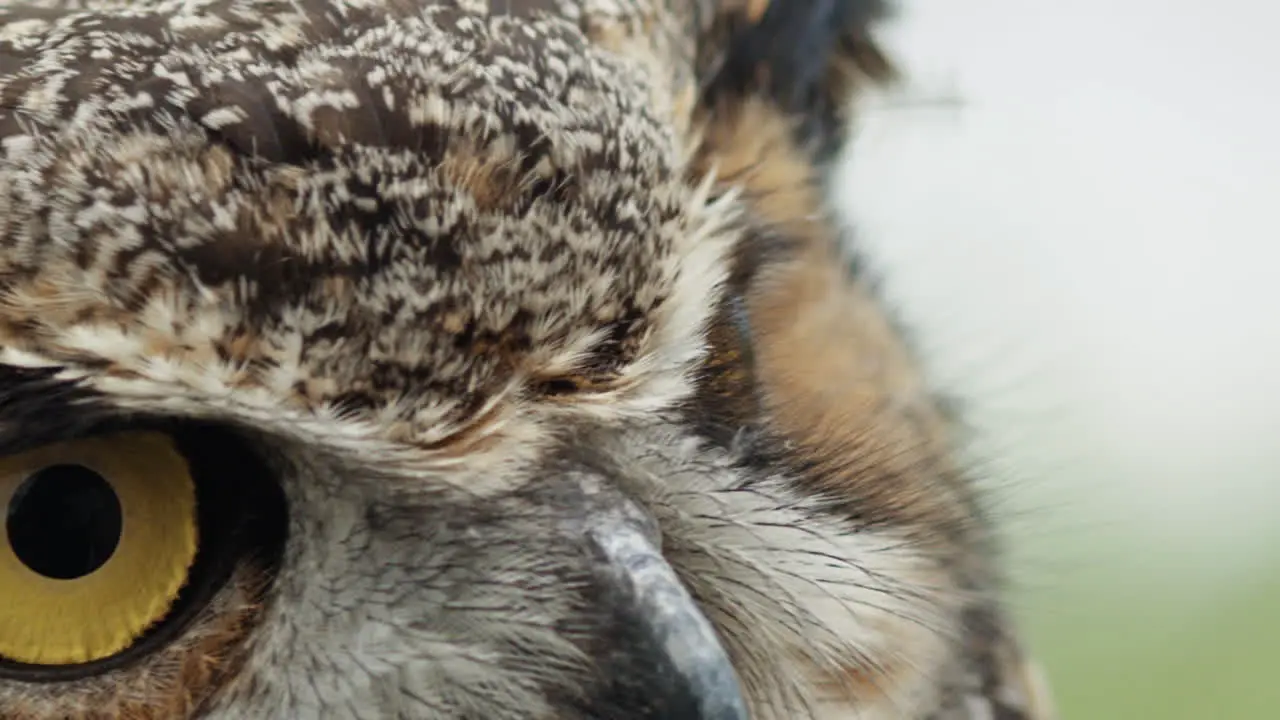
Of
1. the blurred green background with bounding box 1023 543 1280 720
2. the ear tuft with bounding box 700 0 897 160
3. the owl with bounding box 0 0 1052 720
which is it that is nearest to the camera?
the owl with bounding box 0 0 1052 720

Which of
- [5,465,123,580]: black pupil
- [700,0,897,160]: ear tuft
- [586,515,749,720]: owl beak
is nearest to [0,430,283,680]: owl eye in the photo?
[5,465,123,580]: black pupil

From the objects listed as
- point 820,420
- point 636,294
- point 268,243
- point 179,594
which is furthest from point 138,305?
point 820,420

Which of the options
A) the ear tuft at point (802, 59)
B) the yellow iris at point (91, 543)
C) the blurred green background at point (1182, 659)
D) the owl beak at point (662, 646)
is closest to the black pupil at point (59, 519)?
the yellow iris at point (91, 543)

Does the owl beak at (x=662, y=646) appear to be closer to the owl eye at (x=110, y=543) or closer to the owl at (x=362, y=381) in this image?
the owl at (x=362, y=381)

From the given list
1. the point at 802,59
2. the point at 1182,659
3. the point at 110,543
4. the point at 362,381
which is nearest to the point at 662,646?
the point at 362,381

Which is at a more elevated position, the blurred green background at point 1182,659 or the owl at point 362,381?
the owl at point 362,381

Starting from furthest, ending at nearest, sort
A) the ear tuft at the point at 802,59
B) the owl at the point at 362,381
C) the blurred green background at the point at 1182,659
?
the blurred green background at the point at 1182,659 < the ear tuft at the point at 802,59 < the owl at the point at 362,381

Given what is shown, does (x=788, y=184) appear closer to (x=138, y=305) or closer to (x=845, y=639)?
(x=845, y=639)

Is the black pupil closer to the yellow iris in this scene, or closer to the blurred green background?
the yellow iris
